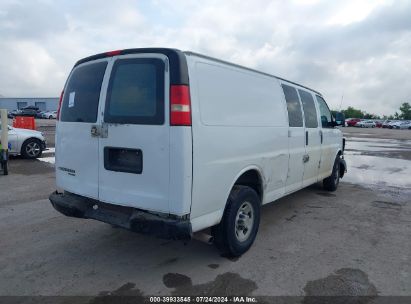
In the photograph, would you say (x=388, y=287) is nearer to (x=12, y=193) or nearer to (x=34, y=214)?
(x=34, y=214)

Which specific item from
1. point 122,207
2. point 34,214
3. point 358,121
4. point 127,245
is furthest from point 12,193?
point 358,121

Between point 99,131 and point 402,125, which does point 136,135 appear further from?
point 402,125

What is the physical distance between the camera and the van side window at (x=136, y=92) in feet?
10.6

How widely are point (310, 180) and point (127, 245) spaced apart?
343 centimetres

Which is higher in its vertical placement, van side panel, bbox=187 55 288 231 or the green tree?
the green tree

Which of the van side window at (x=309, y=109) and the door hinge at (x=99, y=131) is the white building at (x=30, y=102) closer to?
the van side window at (x=309, y=109)

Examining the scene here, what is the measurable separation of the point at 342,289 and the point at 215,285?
4.13ft

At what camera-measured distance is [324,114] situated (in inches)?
266

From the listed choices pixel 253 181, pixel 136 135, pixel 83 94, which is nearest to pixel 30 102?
pixel 83 94

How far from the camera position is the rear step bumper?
313 cm

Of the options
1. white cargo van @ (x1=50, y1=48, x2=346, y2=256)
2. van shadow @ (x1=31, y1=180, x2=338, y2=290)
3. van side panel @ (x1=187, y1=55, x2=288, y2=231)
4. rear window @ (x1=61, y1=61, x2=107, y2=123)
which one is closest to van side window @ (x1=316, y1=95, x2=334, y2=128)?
van side panel @ (x1=187, y1=55, x2=288, y2=231)

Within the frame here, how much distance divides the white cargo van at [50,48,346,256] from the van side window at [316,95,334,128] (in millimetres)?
2392

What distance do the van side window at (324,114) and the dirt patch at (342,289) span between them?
352 cm

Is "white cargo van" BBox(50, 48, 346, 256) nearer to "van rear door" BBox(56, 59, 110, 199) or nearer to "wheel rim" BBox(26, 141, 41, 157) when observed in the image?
"van rear door" BBox(56, 59, 110, 199)
